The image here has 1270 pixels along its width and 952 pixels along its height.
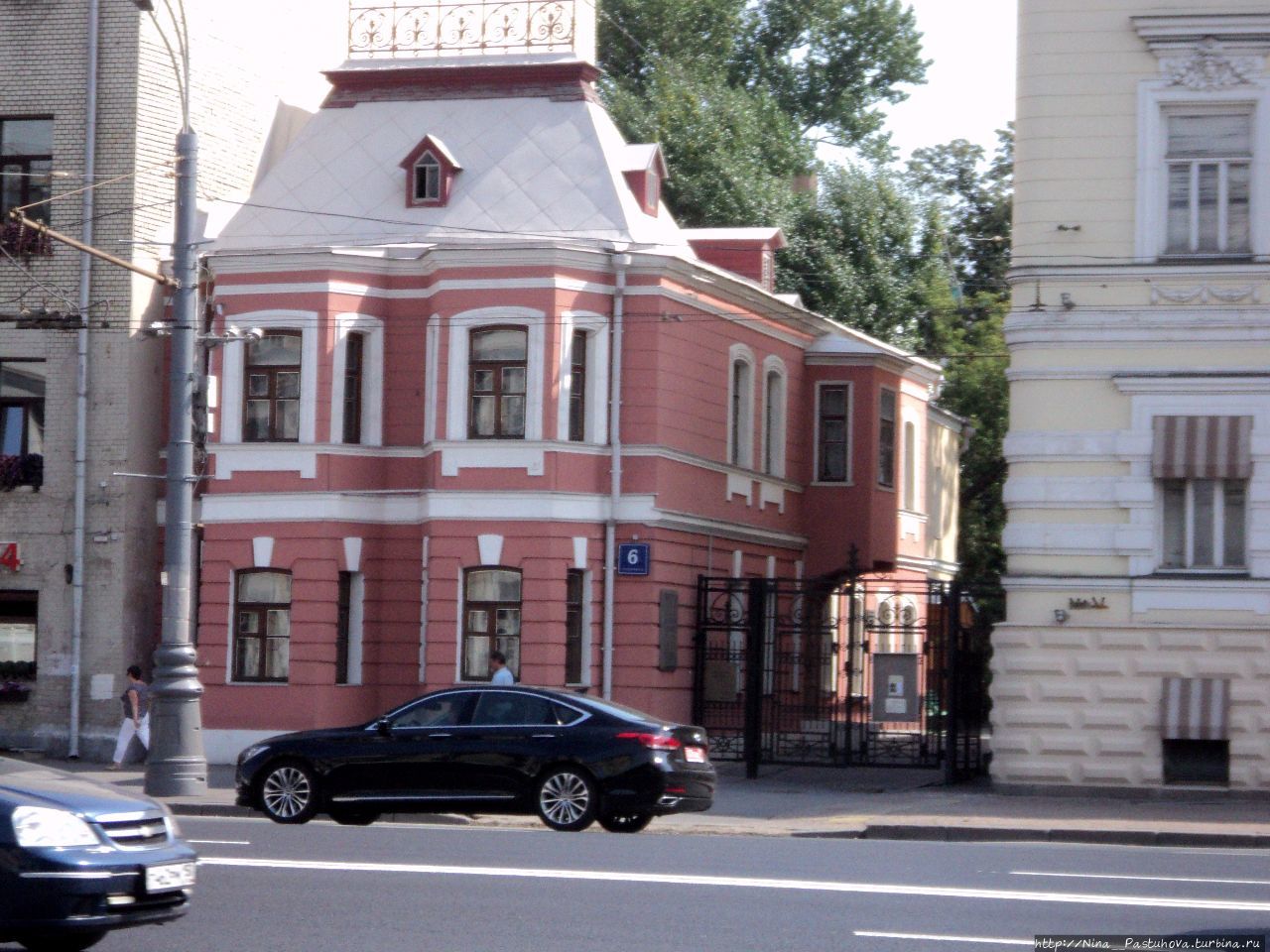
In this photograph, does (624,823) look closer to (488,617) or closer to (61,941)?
(61,941)

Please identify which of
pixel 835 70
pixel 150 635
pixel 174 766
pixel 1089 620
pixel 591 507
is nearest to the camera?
pixel 174 766

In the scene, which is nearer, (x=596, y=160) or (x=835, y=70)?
(x=596, y=160)

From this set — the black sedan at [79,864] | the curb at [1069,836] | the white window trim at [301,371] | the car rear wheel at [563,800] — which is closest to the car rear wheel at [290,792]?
the car rear wheel at [563,800]

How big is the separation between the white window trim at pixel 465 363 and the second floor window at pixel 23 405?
6.89 meters

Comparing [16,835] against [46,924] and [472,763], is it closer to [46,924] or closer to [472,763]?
[46,924]

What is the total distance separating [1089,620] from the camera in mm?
25797

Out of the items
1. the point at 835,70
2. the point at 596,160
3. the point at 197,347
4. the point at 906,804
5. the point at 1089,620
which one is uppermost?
the point at 835,70

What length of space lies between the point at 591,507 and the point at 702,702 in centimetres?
343

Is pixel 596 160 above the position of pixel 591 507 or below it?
above

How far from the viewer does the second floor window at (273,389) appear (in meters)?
32.5

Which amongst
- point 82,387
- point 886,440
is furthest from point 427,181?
point 886,440

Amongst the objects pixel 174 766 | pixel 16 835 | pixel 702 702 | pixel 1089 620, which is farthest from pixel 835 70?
pixel 16 835

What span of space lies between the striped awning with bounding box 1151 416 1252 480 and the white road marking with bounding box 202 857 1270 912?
11816 millimetres

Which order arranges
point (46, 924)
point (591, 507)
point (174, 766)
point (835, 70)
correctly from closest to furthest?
point (46, 924) < point (174, 766) < point (591, 507) < point (835, 70)
